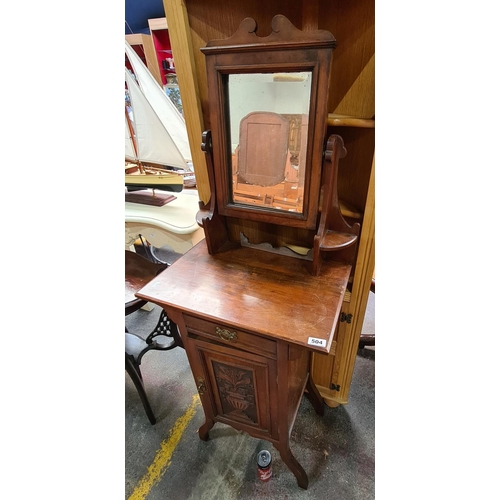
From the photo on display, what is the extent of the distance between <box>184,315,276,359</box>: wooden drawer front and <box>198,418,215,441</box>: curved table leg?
21.5 inches

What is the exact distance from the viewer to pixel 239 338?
0.74 metres

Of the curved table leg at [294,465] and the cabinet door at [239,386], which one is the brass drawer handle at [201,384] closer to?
the cabinet door at [239,386]

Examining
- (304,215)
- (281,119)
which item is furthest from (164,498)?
(281,119)

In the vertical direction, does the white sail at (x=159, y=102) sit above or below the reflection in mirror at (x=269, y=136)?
above

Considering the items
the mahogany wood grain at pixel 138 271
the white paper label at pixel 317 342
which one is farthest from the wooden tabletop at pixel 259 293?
the mahogany wood grain at pixel 138 271


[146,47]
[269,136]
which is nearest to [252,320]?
[269,136]

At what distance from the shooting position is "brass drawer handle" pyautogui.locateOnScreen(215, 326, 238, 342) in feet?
2.43

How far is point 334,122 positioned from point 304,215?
230mm

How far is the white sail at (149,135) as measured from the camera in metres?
1.90

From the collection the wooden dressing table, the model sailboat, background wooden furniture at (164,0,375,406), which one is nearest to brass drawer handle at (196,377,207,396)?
the wooden dressing table

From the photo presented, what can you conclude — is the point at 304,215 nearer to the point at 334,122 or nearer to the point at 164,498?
the point at 334,122

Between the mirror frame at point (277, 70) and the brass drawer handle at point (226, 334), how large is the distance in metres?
0.32

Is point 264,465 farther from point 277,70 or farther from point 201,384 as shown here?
point 277,70

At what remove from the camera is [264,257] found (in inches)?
35.2
